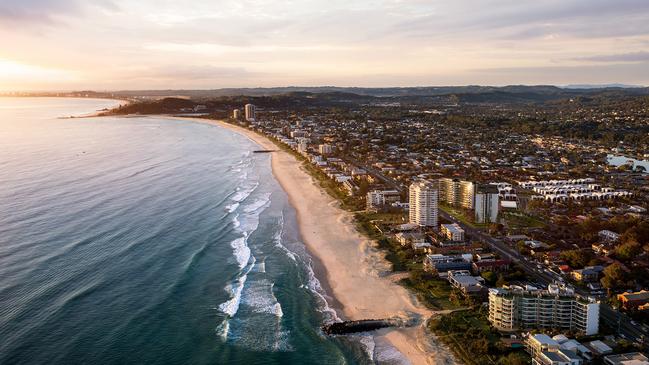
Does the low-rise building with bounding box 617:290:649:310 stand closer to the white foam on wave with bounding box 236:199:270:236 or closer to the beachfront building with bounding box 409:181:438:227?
the beachfront building with bounding box 409:181:438:227

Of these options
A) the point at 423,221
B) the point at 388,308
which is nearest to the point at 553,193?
the point at 423,221

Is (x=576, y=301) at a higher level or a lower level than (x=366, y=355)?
higher

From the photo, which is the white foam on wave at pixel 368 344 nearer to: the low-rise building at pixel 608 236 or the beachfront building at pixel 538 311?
the beachfront building at pixel 538 311

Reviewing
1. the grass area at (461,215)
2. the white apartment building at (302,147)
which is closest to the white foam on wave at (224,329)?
the grass area at (461,215)

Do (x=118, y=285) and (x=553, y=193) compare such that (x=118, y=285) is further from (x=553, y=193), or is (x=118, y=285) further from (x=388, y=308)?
(x=553, y=193)

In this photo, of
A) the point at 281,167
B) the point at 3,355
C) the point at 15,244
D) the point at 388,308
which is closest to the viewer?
the point at 3,355

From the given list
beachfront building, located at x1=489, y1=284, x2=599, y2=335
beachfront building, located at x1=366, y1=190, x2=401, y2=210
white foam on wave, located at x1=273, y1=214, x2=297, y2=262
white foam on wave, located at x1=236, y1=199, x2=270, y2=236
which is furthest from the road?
white foam on wave, located at x1=236, y1=199, x2=270, y2=236
